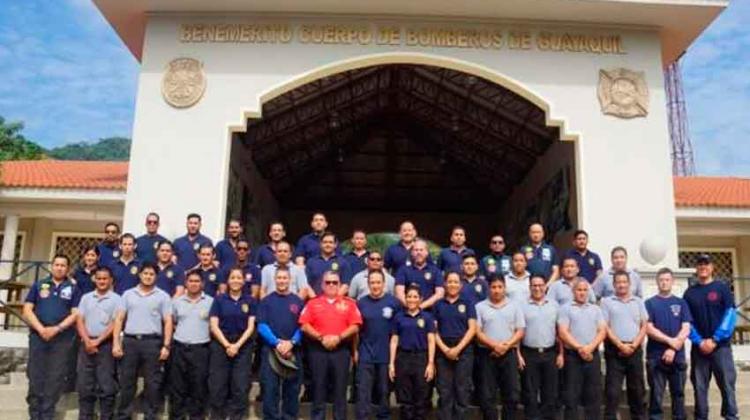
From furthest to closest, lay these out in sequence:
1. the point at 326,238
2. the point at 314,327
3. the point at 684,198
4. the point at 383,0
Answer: the point at 684,198, the point at 383,0, the point at 326,238, the point at 314,327

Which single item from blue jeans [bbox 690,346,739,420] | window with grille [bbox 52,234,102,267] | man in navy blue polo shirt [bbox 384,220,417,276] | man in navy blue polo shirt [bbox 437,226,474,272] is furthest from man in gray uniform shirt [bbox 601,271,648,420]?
window with grille [bbox 52,234,102,267]

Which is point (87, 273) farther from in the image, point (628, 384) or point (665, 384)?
point (665, 384)

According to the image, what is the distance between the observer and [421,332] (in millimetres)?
5824

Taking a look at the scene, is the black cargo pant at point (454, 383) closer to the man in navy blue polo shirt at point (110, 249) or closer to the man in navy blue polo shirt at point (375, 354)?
the man in navy blue polo shirt at point (375, 354)

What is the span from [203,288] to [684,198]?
10.2 metres

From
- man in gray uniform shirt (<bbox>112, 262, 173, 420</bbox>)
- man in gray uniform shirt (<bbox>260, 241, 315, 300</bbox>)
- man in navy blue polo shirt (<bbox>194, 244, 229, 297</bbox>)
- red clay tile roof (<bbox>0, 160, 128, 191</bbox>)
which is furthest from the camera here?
red clay tile roof (<bbox>0, 160, 128, 191</bbox>)

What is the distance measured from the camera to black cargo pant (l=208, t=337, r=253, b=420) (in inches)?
231

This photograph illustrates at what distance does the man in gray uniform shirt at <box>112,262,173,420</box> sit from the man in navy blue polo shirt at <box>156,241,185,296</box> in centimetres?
32

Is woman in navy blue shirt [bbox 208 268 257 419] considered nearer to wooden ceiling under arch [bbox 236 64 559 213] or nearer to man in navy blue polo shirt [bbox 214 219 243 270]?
man in navy blue polo shirt [bbox 214 219 243 270]

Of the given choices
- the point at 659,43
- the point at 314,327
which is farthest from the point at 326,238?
the point at 659,43

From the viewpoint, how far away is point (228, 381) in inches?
235

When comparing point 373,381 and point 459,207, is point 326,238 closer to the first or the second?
point 373,381

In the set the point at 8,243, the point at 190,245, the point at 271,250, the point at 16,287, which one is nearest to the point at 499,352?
the point at 271,250

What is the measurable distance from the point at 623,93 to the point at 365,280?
488 cm
